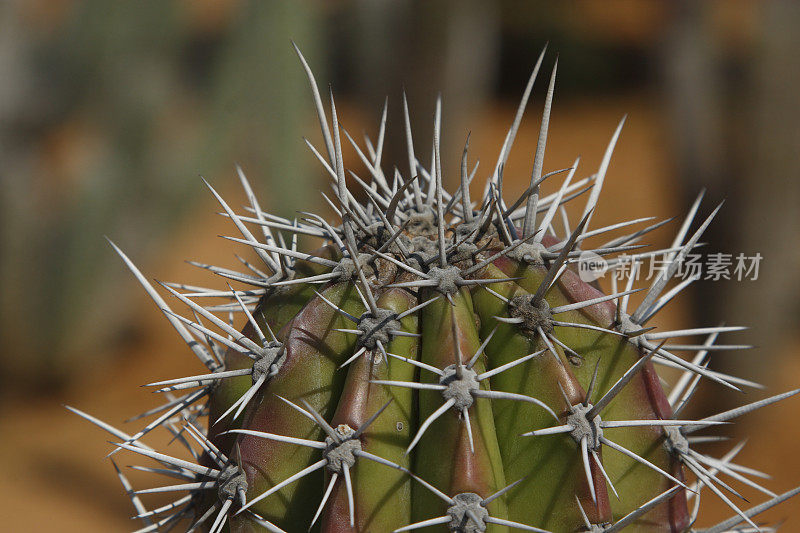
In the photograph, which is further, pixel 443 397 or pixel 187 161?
pixel 187 161

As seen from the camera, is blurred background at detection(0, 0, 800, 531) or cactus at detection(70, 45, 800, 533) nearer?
cactus at detection(70, 45, 800, 533)

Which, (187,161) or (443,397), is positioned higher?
(443,397)

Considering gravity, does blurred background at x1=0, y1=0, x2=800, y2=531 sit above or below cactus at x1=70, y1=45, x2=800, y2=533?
below

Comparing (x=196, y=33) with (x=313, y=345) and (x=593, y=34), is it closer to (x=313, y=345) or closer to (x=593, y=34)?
(x=313, y=345)

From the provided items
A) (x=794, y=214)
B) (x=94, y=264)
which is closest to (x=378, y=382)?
(x=794, y=214)
